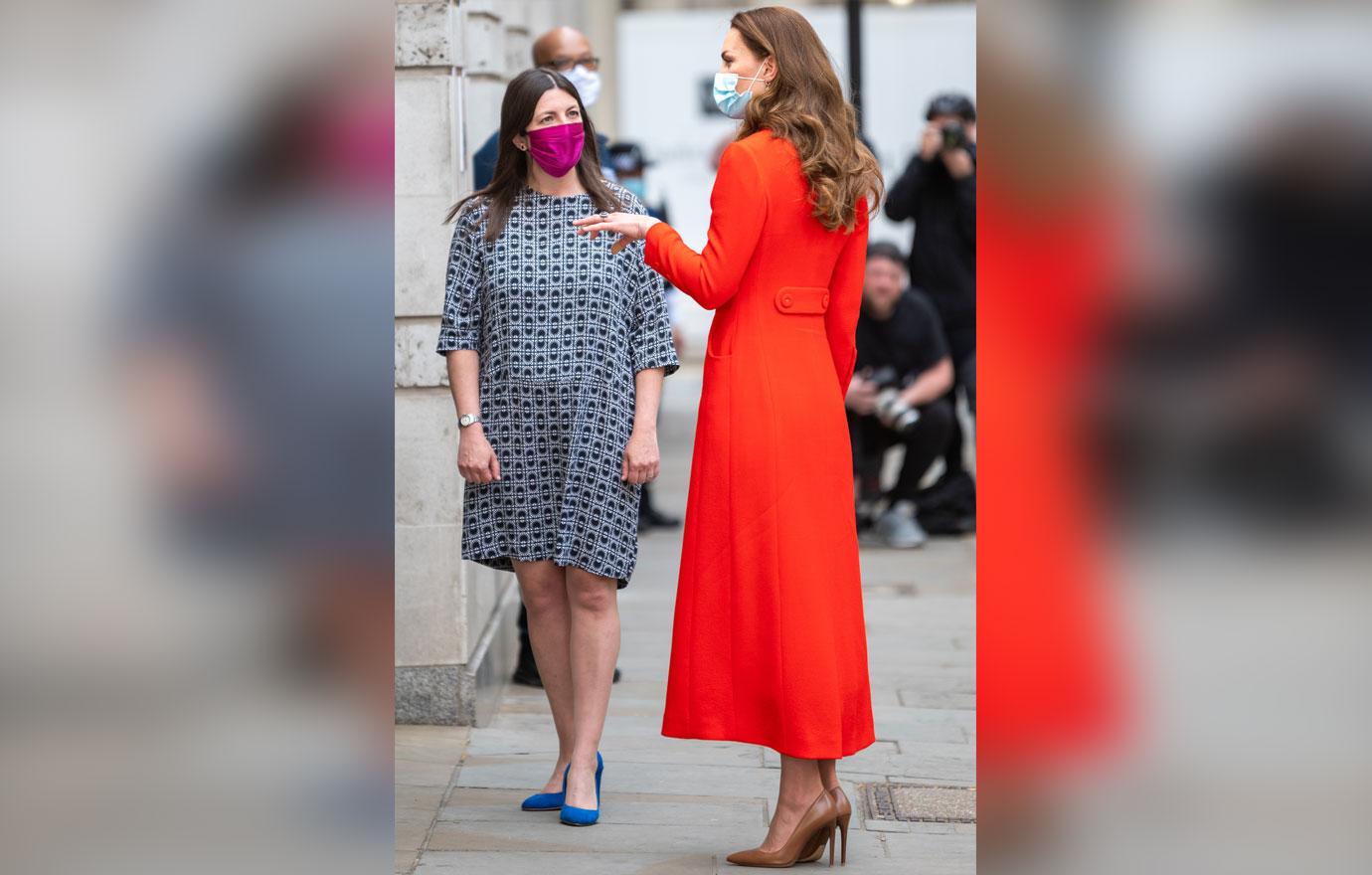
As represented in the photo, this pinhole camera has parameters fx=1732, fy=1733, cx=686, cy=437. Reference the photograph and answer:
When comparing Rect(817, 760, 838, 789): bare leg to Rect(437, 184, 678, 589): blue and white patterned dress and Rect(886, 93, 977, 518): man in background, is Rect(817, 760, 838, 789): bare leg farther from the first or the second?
Rect(886, 93, 977, 518): man in background

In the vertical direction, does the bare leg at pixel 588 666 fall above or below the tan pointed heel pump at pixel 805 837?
above

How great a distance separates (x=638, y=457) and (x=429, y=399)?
122cm

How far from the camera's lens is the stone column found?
5340 millimetres

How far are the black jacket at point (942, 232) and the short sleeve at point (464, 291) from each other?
5.12 meters

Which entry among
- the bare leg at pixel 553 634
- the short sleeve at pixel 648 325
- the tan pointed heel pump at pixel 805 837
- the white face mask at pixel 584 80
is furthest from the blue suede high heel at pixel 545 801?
the white face mask at pixel 584 80

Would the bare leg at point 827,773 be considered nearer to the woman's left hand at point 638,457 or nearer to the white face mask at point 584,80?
the woman's left hand at point 638,457

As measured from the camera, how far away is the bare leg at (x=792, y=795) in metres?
4.10

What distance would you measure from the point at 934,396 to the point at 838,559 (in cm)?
531

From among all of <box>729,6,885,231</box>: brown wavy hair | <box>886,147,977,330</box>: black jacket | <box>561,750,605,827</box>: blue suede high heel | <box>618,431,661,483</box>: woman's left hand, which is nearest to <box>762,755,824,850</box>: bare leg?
<box>561,750,605,827</box>: blue suede high heel

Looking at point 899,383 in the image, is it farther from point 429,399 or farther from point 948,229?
point 429,399

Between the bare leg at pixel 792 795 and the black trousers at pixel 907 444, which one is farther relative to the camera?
the black trousers at pixel 907 444

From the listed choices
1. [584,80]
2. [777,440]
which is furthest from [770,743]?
[584,80]
